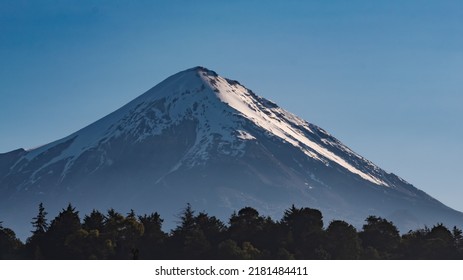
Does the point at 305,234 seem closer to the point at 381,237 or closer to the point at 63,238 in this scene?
the point at 381,237

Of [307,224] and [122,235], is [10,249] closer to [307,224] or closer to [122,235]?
[122,235]

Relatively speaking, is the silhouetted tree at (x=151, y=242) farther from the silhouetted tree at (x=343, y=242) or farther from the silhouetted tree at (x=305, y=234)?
the silhouetted tree at (x=343, y=242)

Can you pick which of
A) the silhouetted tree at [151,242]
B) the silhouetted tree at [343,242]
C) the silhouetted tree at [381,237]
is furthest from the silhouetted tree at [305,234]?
the silhouetted tree at [151,242]

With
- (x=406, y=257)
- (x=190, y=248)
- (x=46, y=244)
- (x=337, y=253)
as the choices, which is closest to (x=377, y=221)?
(x=406, y=257)

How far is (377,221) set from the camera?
121 m

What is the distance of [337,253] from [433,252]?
1349 cm

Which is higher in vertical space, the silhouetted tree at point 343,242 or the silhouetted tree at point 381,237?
the silhouetted tree at point 381,237

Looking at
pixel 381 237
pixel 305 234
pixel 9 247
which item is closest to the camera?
pixel 9 247

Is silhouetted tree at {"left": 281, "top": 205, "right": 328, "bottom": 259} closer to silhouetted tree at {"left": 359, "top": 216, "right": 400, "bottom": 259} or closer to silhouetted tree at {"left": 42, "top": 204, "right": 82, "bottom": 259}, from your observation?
silhouetted tree at {"left": 359, "top": 216, "right": 400, "bottom": 259}

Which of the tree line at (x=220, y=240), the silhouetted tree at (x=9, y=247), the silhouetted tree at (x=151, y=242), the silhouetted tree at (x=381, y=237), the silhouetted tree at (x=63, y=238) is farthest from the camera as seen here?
the silhouetted tree at (x=381, y=237)

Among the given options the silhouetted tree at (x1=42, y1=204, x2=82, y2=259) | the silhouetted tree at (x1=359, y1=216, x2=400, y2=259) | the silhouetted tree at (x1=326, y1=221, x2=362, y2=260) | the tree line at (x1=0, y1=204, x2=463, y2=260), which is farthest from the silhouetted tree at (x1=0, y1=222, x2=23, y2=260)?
the silhouetted tree at (x1=359, y1=216, x2=400, y2=259)

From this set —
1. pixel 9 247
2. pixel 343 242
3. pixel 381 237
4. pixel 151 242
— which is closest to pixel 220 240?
pixel 151 242

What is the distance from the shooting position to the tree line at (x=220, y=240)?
99.9m

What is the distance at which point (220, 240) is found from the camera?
108m
